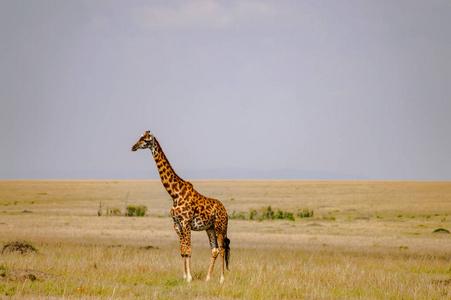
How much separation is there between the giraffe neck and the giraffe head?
9.0 inches

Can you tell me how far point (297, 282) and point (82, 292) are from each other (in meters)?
5.93

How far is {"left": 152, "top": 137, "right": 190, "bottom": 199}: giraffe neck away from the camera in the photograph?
1530 centimetres

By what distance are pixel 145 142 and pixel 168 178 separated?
1199 mm

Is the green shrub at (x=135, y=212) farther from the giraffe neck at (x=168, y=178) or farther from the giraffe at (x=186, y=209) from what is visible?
the giraffe neck at (x=168, y=178)

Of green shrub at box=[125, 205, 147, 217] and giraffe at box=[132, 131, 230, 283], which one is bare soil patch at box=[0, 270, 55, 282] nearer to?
giraffe at box=[132, 131, 230, 283]

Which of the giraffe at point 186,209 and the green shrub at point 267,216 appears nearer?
the giraffe at point 186,209

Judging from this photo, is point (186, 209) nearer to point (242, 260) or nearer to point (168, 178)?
point (168, 178)

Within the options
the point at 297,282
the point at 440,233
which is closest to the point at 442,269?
the point at 297,282

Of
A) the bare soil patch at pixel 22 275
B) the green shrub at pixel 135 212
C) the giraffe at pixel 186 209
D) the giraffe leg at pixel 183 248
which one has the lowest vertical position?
the green shrub at pixel 135 212

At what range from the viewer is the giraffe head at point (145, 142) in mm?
14787

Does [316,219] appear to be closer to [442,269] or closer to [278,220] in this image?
[278,220]

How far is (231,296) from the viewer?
13633mm

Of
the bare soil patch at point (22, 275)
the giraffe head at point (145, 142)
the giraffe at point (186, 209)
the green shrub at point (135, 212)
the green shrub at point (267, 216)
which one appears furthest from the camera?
the green shrub at point (135, 212)

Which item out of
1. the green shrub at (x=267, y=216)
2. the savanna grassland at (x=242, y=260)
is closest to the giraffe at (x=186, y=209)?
the savanna grassland at (x=242, y=260)
